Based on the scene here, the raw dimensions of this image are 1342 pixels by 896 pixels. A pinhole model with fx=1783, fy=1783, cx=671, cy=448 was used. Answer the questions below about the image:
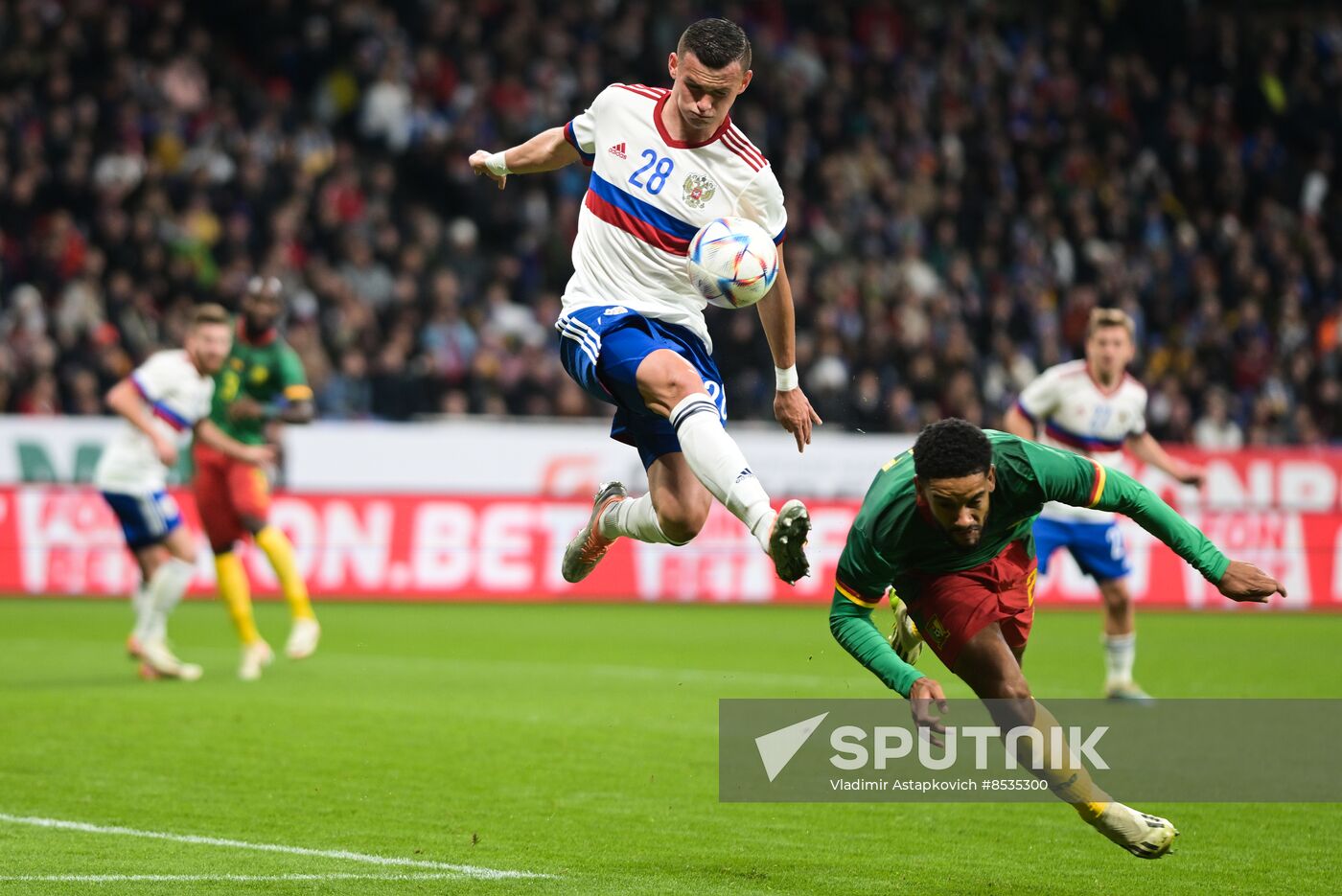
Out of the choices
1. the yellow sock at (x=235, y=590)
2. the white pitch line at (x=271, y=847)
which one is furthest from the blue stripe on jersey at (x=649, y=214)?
the yellow sock at (x=235, y=590)

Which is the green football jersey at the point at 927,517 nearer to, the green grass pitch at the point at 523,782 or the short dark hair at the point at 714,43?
the green grass pitch at the point at 523,782

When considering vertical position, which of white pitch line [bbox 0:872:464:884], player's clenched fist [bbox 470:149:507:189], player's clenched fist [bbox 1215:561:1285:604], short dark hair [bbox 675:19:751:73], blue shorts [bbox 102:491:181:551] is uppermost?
short dark hair [bbox 675:19:751:73]

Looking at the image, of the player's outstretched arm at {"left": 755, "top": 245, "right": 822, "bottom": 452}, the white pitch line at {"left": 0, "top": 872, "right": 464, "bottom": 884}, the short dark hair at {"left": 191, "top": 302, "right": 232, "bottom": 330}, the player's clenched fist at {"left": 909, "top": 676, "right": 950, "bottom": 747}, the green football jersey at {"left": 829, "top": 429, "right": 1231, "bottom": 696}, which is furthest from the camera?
the short dark hair at {"left": 191, "top": 302, "right": 232, "bottom": 330}

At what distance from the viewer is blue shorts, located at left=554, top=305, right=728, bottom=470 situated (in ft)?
22.8

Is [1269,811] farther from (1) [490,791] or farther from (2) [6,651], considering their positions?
(2) [6,651]

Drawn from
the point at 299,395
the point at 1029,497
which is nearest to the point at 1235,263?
the point at 299,395

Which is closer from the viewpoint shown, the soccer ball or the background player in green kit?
the soccer ball

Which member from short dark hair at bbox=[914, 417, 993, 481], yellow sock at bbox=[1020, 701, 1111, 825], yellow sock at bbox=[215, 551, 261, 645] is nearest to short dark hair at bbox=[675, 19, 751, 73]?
short dark hair at bbox=[914, 417, 993, 481]

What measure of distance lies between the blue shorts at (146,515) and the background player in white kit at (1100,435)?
594cm

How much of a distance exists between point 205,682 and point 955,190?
15.2 meters

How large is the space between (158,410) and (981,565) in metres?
7.64

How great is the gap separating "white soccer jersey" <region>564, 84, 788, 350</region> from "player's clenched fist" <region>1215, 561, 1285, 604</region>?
241 cm

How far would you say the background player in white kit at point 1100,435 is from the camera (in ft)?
38.2

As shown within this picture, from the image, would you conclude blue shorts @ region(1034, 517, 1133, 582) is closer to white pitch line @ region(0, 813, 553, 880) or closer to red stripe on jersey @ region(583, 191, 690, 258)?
red stripe on jersey @ region(583, 191, 690, 258)
